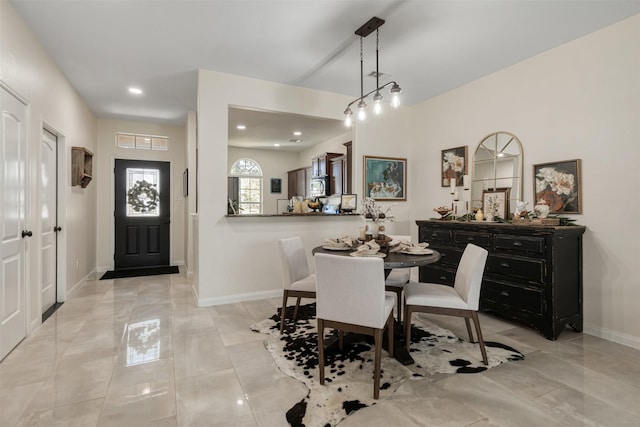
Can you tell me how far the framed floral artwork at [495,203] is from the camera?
3.62 metres

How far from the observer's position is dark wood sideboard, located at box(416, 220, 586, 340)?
111 inches

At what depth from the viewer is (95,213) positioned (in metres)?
5.63

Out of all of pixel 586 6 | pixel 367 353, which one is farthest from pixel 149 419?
pixel 586 6

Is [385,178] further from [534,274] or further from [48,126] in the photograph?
[48,126]

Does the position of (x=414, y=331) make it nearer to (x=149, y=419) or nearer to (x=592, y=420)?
(x=592, y=420)

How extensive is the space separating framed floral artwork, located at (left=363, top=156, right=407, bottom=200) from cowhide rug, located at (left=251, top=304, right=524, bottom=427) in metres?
2.19

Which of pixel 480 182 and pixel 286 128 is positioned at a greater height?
pixel 286 128

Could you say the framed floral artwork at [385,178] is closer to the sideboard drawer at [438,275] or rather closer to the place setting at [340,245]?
the sideboard drawer at [438,275]

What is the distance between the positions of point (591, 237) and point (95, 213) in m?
6.99

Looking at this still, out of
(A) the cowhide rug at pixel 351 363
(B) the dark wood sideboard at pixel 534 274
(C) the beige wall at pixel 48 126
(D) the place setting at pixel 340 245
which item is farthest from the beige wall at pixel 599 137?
(C) the beige wall at pixel 48 126

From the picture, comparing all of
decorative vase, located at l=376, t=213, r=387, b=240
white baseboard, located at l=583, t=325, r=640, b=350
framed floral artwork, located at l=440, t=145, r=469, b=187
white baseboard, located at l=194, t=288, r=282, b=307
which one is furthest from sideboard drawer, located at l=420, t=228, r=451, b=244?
white baseboard, located at l=194, t=288, r=282, b=307

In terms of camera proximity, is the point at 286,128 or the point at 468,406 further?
the point at 286,128

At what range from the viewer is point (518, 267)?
307 cm

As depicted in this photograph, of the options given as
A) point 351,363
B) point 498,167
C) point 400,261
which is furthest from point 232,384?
point 498,167
